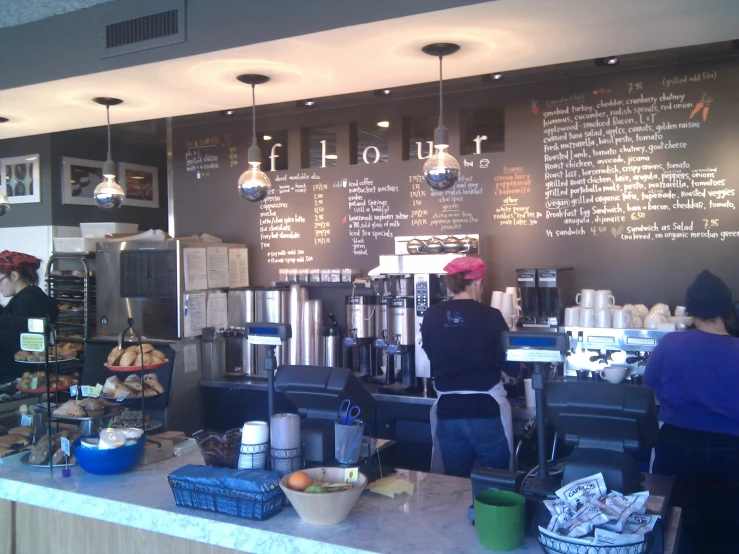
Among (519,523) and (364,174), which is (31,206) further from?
(519,523)

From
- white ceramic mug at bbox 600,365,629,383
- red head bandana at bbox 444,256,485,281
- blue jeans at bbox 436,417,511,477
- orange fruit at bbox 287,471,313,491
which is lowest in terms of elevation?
blue jeans at bbox 436,417,511,477

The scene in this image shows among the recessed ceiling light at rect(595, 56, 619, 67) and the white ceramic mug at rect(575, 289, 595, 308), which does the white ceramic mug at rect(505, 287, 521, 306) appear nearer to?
the white ceramic mug at rect(575, 289, 595, 308)

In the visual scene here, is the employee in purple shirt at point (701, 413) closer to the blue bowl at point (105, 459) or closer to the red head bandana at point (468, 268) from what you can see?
the red head bandana at point (468, 268)

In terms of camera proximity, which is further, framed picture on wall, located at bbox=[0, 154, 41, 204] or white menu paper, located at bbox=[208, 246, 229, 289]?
framed picture on wall, located at bbox=[0, 154, 41, 204]

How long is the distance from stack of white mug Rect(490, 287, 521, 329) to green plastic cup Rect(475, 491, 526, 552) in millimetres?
2345

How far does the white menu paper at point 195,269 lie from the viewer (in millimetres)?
4688

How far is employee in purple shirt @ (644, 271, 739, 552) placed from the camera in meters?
2.51

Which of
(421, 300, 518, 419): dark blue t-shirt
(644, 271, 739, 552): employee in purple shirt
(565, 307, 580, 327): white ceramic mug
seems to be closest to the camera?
(644, 271, 739, 552): employee in purple shirt

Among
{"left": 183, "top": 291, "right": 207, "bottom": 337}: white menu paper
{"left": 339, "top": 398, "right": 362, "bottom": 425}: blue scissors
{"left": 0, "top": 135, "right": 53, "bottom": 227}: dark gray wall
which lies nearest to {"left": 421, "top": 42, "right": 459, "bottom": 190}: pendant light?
{"left": 339, "top": 398, "right": 362, "bottom": 425}: blue scissors

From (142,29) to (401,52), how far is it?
→ 140 centimetres

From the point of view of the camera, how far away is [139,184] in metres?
7.15

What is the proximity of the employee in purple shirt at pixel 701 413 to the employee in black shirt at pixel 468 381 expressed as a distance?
0.72 m

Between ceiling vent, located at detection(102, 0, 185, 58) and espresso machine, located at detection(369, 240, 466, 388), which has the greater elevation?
ceiling vent, located at detection(102, 0, 185, 58)

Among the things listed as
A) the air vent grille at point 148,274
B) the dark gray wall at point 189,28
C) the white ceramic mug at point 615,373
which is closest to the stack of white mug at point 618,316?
the white ceramic mug at point 615,373
